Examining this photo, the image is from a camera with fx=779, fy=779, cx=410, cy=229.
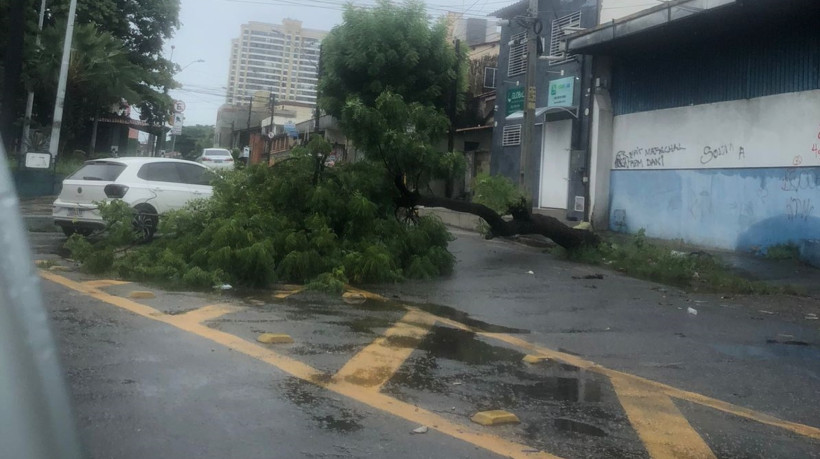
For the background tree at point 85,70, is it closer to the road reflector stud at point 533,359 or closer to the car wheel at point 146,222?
the car wheel at point 146,222

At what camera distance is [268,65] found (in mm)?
94375

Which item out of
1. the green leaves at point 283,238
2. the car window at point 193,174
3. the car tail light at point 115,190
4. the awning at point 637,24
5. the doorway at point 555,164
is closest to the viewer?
the green leaves at point 283,238

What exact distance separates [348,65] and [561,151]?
976 cm

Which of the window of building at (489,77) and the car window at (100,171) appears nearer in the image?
the car window at (100,171)

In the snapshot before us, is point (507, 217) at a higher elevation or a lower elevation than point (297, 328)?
higher

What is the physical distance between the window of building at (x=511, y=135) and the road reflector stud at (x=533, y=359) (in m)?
19.4

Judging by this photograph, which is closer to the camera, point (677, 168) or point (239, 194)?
point (239, 194)

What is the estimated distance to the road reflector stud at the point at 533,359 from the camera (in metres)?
6.93

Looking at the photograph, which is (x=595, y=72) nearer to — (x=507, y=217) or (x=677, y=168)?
(x=677, y=168)

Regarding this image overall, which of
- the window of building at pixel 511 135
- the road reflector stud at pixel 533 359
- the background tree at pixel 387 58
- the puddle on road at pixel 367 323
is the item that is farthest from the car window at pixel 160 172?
the window of building at pixel 511 135

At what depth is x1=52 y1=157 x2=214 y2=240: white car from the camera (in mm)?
13586

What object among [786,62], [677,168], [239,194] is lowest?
[239,194]

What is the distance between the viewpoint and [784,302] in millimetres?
11297

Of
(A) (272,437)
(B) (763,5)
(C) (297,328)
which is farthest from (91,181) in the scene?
(B) (763,5)
